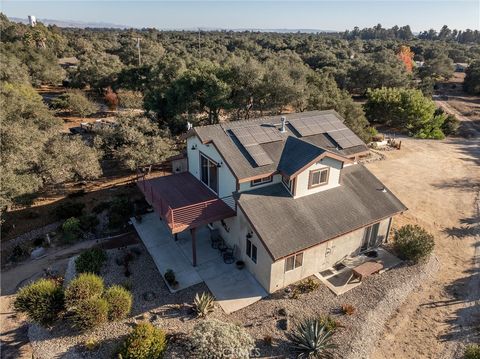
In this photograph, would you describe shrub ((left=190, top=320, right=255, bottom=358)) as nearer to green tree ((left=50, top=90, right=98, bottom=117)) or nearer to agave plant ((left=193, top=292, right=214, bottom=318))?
agave plant ((left=193, top=292, right=214, bottom=318))

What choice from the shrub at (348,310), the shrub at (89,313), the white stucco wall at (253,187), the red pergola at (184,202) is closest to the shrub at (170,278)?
the red pergola at (184,202)

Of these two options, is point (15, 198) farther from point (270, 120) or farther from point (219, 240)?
point (270, 120)

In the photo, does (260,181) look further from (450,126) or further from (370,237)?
(450,126)

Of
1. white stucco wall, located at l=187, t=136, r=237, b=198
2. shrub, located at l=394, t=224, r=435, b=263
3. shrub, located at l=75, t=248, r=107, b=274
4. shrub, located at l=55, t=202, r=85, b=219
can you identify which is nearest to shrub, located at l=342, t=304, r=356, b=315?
shrub, located at l=394, t=224, r=435, b=263

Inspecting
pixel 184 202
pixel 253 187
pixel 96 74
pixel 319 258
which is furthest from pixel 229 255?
pixel 96 74

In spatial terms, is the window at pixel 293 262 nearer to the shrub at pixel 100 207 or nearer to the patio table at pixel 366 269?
the patio table at pixel 366 269

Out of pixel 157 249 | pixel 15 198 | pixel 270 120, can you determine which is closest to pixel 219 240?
pixel 157 249
